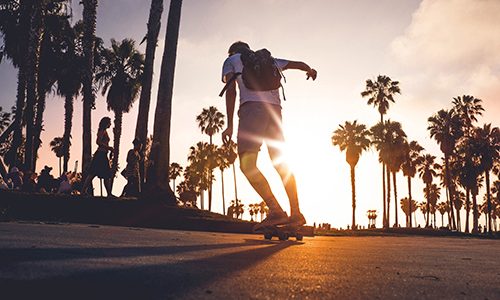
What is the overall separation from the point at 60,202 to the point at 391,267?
27.0ft

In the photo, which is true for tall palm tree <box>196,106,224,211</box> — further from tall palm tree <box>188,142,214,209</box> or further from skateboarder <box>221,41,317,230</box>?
skateboarder <box>221,41,317,230</box>

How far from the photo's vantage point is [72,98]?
104 ft

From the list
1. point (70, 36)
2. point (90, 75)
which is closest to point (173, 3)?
point (90, 75)

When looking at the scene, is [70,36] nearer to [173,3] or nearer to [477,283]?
[173,3]

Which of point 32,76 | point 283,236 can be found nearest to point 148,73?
point 32,76

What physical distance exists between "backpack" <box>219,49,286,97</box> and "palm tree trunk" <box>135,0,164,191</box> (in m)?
8.86

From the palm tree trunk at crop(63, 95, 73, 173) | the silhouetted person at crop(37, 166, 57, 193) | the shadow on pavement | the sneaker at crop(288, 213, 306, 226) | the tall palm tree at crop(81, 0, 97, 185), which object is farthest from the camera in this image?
the palm tree trunk at crop(63, 95, 73, 173)

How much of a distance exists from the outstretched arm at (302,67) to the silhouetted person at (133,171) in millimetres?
7466

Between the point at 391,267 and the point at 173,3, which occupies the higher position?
the point at 173,3

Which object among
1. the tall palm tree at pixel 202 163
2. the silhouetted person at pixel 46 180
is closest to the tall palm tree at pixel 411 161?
the tall palm tree at pixel 202 163

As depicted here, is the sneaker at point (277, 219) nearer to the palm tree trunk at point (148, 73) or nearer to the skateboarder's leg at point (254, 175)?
the skateboarder's leg at point (254, 175)

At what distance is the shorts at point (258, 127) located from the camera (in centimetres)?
527

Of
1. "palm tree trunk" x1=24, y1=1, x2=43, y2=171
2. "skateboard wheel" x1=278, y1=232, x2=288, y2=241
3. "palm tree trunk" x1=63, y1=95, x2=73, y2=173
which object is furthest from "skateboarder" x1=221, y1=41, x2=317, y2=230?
"palm tree trunk" x1=63, y1=95, x2=73, y2=173

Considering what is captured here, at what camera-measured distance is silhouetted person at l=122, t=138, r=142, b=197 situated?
12.5 m
